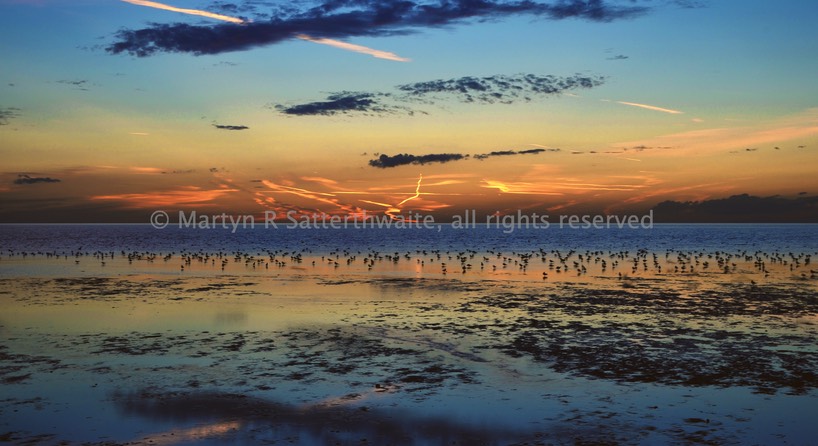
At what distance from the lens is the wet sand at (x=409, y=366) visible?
1373 cm

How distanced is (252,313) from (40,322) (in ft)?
28.4

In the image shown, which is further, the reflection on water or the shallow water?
the shallow water

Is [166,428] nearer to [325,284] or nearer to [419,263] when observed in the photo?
[325,284]

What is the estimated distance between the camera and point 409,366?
19.3 meters

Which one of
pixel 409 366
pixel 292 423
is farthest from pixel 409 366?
pixel 292 423

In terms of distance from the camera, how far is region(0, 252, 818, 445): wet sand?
13734mm

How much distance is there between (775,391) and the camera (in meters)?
16.4

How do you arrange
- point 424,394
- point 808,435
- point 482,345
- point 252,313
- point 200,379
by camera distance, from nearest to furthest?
point 808,435
point 424,394
point 200,379
point 482,345
point 252,313

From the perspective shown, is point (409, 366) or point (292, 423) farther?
point (409, 366)

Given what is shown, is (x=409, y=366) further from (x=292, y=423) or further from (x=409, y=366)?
(x=292, y=423)

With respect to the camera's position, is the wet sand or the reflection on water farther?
the wet sand

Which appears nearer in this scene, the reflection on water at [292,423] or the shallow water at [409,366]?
the reflection on water at [292,423]

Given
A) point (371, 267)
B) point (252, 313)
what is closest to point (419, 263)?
point (371, 267)

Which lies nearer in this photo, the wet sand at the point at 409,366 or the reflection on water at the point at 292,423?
the reflection on water at the point at 292,423
